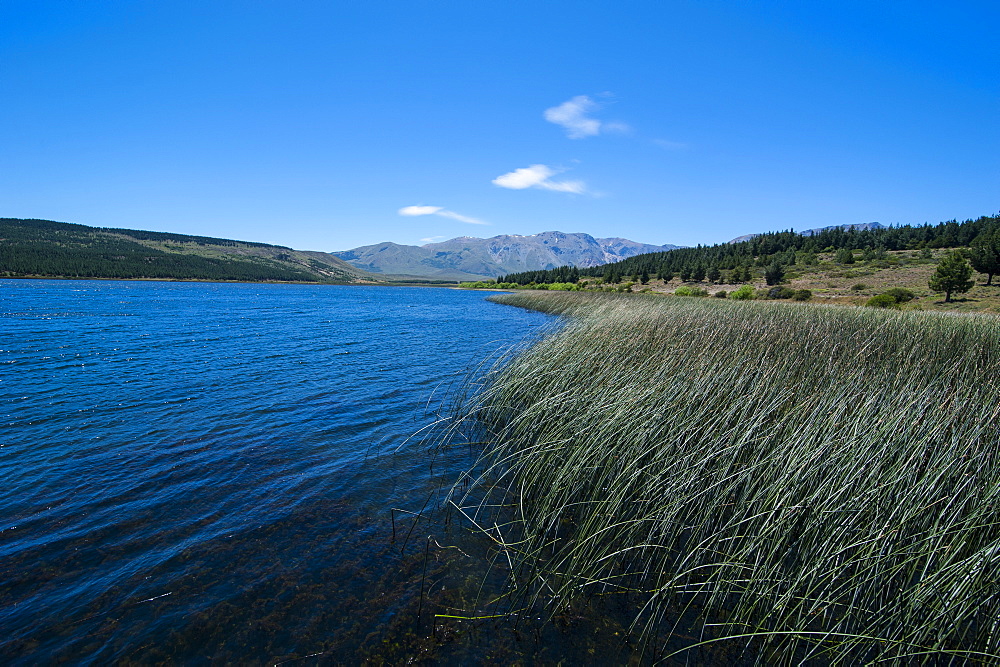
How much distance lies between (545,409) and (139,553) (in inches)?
216

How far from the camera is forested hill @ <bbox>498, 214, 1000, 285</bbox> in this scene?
57.5m

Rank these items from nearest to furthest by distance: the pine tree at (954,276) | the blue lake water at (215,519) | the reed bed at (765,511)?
the reed bed at (765,511)
the blue lake water at (215,519)
the pine tree at (954,276)

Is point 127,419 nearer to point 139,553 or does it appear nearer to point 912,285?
point 139,553

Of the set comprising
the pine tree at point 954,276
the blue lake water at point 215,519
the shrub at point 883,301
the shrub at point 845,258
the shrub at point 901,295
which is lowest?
the blue lake water at point 215,519

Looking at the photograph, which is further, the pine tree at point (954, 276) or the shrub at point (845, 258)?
the shrub at point (845, 258)

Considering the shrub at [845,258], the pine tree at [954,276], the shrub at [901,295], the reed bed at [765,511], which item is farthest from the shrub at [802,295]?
the reed bed at [765,511]

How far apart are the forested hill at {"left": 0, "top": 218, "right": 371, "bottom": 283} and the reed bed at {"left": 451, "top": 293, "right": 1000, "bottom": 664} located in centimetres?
14464

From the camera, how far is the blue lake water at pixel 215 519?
368cm

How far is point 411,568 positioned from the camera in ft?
14.9

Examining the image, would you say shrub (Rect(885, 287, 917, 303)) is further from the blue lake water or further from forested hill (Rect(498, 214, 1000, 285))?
the blue lake water

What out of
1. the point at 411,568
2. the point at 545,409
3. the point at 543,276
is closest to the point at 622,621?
the point at 411,568

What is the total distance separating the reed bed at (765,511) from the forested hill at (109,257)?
475ft

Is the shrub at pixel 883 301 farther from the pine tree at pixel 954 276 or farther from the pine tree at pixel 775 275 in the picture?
the pine tree at pixel 775 275

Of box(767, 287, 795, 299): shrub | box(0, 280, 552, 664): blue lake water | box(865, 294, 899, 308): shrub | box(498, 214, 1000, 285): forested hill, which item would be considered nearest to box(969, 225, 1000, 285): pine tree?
box(865, 294, 899, 308): shrub
